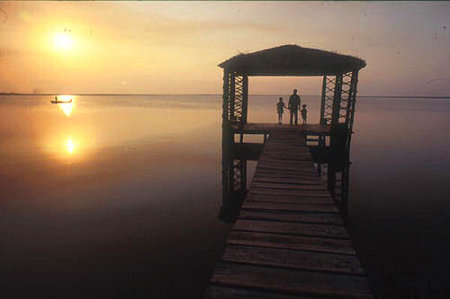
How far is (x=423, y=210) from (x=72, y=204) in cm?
1707

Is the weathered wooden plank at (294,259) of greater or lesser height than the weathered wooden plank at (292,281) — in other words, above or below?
above

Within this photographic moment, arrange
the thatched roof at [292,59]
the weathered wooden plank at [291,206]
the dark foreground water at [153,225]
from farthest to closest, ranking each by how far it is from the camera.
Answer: the thatched roof at [292,59], the dark foreground water at [153,225], the weathered wooden plank at [291,206]

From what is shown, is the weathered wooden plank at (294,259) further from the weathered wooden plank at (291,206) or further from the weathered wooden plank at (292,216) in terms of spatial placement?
the weathered wooden plank at (291,206)

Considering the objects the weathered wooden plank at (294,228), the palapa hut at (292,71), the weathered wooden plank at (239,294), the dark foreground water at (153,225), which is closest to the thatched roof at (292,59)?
the palapa hut at (292,71)

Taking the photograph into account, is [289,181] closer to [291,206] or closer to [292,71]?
[291,206]

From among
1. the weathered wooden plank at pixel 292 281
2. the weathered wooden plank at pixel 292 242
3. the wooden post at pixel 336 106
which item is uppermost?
the wooden post at pixel 336 106

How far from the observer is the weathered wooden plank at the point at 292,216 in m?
5.04

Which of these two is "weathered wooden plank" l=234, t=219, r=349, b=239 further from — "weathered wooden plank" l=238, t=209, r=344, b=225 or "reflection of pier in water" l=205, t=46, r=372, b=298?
"weathered wooden plank" l=238, t=209, r=344, b=225

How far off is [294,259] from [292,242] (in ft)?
1.50

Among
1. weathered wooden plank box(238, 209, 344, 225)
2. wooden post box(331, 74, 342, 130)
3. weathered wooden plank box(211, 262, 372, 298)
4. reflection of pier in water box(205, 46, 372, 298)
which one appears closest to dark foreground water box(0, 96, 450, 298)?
reflection of pier in water box(205, 46, 372, 298)

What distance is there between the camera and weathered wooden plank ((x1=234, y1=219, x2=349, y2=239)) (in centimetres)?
453

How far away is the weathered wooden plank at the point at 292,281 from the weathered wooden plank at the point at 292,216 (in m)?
1.56

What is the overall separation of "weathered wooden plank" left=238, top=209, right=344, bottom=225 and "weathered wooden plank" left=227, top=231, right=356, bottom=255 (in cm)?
65

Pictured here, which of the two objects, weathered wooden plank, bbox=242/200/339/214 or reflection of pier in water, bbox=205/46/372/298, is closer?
reflection of pier in water, bbox=205/46/372/298
